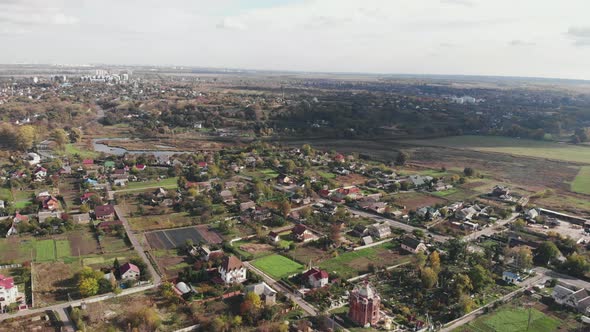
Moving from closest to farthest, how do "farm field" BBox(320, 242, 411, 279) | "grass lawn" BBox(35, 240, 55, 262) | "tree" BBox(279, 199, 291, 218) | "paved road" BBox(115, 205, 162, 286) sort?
"paved road" BBox(115, 205, 162, 286) < "farm field" BBox(320, 242, 411, 279) < "grass lawn" BBox(35, 240, 55, 262) < "tree" BBox(279, 199, 291, 218)

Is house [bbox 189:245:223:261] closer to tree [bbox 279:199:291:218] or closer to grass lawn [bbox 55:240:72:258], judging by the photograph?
grass lawn [bbox 55:240:72:258]

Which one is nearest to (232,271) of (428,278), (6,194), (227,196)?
(428,278)

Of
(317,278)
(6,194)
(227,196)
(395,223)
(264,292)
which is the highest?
(227,196)

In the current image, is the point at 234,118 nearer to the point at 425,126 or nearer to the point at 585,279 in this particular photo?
the point at 425,126

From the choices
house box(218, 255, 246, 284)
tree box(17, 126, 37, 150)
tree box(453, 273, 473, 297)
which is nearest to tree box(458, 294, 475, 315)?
tree box(453, 273, 473, 297)

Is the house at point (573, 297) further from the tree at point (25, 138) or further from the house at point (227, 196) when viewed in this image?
the tree at point (25, 138)

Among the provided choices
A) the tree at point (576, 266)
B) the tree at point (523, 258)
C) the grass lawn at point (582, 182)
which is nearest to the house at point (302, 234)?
the tree at point (523, 258)

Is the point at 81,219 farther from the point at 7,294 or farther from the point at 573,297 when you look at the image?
the point at 573,297
